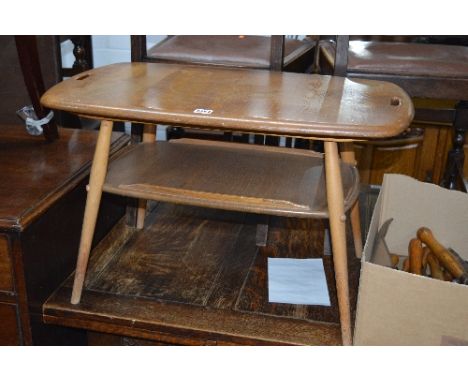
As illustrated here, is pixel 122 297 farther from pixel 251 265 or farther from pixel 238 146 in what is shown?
pixel 238 146

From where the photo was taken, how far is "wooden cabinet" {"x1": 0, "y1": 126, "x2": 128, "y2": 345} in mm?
1176

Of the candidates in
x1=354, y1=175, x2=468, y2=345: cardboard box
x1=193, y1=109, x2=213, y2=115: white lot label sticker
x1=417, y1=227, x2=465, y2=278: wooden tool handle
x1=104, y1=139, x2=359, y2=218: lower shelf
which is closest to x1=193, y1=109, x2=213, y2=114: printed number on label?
x1=193, y1=109, x2=213, y2=115: white lot label sticker

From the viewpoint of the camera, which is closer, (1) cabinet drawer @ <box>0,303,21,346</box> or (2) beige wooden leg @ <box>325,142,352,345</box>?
(2) beige wooden leg @ <box>325,142,352,345</box>

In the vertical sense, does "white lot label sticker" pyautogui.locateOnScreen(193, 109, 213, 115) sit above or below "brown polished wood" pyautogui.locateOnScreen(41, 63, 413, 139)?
above

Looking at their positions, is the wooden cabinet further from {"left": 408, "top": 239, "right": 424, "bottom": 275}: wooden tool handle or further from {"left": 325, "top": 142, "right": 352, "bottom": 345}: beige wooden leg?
{"left": 408, "top": 239, "right": 424, "bottom": 275}: wooden tool handle

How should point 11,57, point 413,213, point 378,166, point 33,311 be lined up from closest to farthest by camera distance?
point 33,311
point 413,213
point 11,57
point 378,166

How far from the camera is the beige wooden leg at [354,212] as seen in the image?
1.39 metres

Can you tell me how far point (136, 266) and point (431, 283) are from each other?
68 cm

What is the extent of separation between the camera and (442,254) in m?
1.21

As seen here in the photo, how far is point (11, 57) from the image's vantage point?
6.30 ft

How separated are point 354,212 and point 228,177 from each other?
36cm

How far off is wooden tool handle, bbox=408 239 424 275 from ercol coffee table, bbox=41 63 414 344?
18cm

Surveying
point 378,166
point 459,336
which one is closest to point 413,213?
point 459,336

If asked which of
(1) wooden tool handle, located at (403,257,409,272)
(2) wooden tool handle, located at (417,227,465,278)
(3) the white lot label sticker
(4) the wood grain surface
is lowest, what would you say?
(1) wooden tool handle, located at (403,257,409,272)
